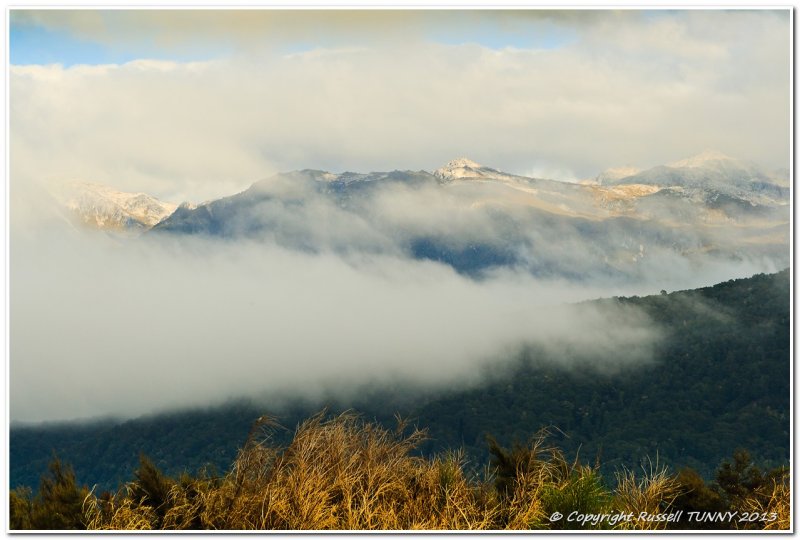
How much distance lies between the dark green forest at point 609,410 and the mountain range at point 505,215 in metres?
9.03

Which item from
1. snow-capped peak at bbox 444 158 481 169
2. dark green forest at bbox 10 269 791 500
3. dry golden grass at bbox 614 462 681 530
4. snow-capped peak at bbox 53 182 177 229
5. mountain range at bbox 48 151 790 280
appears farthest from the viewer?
snow-capped peak at bbox 444 158 481 169

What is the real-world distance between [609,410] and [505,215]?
263ft

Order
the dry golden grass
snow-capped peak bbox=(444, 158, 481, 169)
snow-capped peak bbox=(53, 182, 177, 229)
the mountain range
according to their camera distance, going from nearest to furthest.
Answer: the dry golden grass < the mountain range < snow-capped peak bbox=(53, 182, 177, 229) < snow-capped peak bbox=(444, 158, 481, 169)

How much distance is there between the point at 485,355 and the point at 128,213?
66.6 metres

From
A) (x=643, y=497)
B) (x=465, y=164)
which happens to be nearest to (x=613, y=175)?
(x=465, y=164)

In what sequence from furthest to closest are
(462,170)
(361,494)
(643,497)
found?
(462,170)
(643,497)
(361,494)

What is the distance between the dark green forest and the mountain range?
9027mm

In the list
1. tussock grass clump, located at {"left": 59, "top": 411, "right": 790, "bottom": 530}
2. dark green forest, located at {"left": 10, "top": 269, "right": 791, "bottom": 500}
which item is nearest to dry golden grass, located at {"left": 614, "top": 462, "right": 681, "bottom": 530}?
tussock grass clump, located at {"left": 59, "top": 411, "right": 790, "bottom": 530}

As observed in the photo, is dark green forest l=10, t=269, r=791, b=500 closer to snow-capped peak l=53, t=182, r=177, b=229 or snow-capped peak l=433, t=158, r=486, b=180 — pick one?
snow-capped peak l=53, t=182, r=177, b=229

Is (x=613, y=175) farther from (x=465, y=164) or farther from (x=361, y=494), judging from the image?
(x=361, y=494)

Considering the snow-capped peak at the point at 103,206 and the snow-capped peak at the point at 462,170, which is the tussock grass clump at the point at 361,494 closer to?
the snow-capped peak at the point at 103,206

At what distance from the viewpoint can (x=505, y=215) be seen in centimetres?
13488

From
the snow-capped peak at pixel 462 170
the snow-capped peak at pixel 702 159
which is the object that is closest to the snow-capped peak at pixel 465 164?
the snow-capped peak at pixel 462 170

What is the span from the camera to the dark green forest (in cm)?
5184
